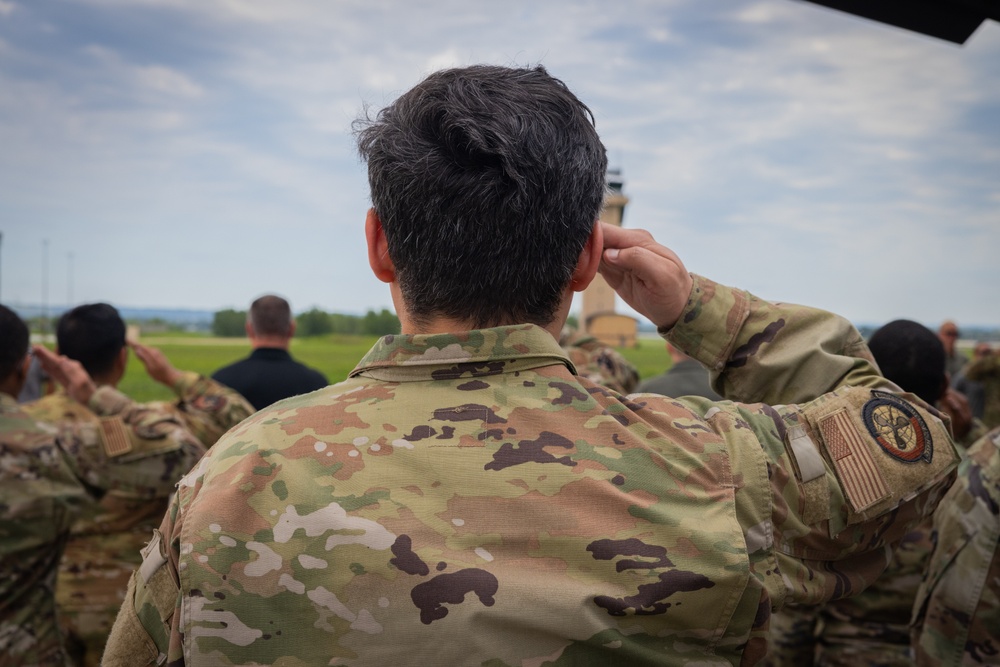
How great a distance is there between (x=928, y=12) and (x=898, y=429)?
277cm

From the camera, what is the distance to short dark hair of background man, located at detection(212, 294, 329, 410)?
14.3 ft

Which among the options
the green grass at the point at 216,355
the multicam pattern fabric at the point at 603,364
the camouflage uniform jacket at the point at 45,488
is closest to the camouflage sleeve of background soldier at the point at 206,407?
the camouflage uniform jacket at the point at 45,488

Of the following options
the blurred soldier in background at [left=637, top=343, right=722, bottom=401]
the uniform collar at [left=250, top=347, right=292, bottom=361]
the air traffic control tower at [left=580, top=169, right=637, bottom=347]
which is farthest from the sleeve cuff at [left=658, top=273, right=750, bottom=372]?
the air traffic control tower at [left=580, top=169, right=637, bottom=347]

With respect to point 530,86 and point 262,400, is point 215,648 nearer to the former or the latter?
point 530,86

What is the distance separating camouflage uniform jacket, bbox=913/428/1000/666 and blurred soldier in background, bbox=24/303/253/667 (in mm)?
2773

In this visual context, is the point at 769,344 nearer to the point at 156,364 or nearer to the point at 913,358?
the point at 913,358

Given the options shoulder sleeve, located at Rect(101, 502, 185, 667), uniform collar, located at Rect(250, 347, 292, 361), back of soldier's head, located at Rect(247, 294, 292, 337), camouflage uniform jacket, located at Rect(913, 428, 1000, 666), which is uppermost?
back of soldier's head, located at Rect(247, 294, 292, 337)

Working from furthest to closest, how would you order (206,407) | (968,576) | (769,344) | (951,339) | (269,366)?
(951,339)
(269,366)
(206,407)
(968,576)
(769,344)

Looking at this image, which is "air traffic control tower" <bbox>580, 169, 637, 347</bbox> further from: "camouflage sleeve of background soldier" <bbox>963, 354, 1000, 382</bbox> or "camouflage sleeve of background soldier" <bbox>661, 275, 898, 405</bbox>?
"camouflage sleeve of background soldier" <bbox>661, 275, 898, 405</bbox>

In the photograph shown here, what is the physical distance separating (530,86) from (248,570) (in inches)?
35.5

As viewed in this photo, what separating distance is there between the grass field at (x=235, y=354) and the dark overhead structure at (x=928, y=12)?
270 cm

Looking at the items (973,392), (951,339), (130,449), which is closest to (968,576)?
(130,449)

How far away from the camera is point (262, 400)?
4.36m

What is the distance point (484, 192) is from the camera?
3.77 feet
